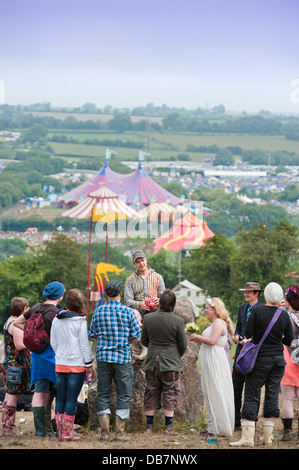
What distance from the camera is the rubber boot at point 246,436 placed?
5785 millimetres

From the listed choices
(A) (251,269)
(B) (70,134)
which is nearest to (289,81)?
(B) (70,134)

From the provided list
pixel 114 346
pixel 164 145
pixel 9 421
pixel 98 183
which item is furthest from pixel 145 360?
pixel 164 145

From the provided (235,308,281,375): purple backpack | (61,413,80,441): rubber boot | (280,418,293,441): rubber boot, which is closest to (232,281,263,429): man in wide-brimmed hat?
(235,308,281,375): purple backpack

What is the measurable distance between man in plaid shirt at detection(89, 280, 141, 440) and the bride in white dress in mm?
685

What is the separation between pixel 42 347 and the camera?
5.98 meters

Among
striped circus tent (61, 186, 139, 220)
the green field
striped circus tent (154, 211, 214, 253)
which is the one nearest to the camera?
striped circus tent (61, 186, 139, 220)

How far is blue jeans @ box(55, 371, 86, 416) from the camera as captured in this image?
5.84 m

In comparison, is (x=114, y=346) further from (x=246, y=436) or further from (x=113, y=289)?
(x=246, y=436)

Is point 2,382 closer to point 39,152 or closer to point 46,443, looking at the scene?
point 46,443

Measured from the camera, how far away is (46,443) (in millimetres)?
5738

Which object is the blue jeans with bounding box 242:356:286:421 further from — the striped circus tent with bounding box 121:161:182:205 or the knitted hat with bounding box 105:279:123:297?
the striped circus tent with bounding box 121:161:182:205

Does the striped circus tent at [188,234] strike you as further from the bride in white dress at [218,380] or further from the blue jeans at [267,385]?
the blue jeans at [267,385]

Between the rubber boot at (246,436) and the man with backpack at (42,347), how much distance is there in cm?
164

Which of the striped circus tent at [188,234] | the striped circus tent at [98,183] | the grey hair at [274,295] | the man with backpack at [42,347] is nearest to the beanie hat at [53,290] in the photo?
the man with backpack at [42,347]
